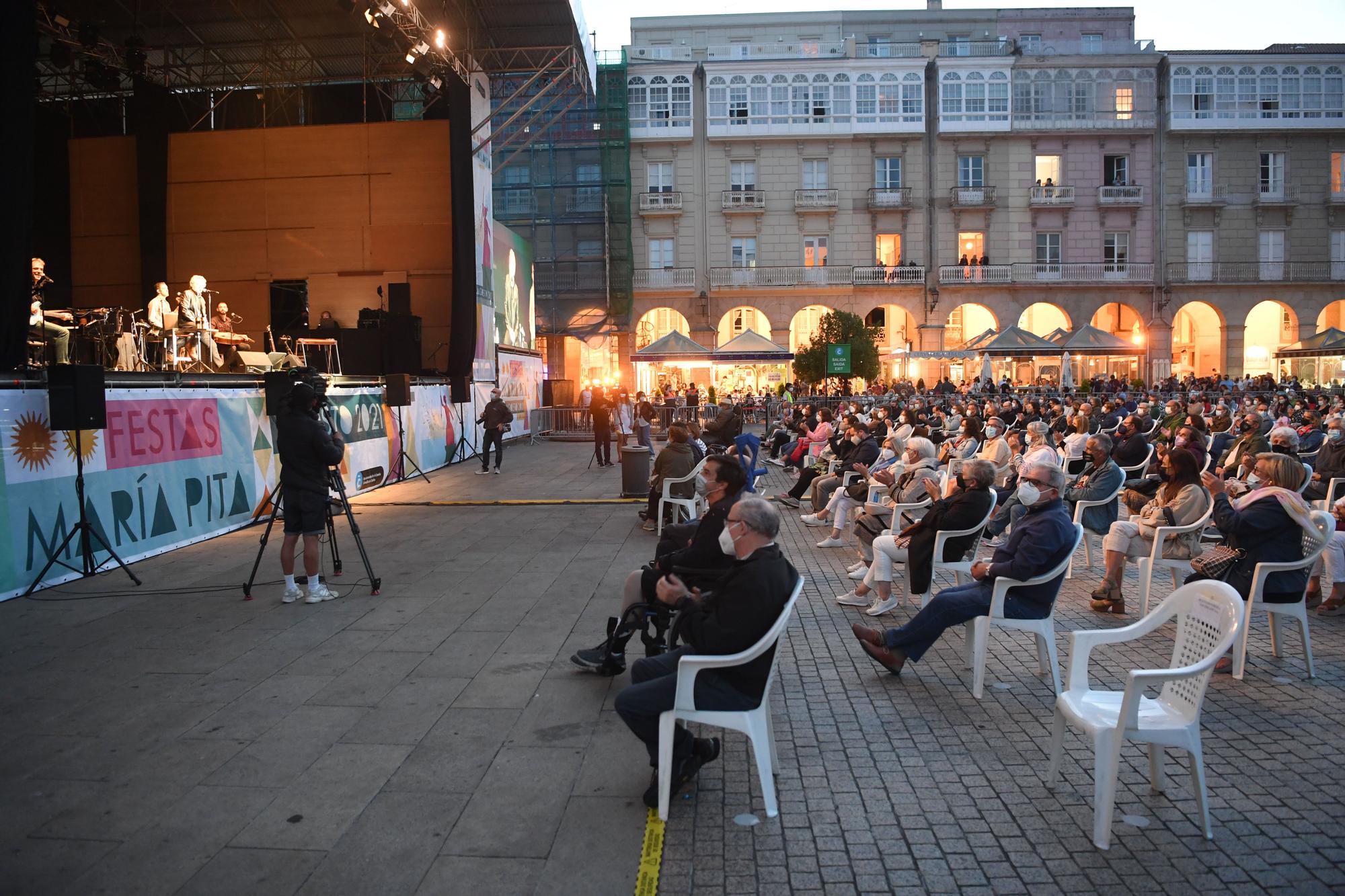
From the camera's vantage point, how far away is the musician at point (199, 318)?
15102 millimetres

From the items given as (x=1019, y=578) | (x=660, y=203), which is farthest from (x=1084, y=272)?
(x=1019, y=578)

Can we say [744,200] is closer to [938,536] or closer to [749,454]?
[749,454]

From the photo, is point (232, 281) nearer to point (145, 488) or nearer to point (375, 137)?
point (375, 137)

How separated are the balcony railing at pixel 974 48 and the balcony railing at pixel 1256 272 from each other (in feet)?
40.3

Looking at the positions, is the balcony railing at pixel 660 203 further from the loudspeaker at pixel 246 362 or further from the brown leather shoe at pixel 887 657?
the brown leather shoe at pixel 887 657

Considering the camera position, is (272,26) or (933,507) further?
(272,26)

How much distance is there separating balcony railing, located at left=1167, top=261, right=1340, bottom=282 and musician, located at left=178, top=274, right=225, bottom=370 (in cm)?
3501

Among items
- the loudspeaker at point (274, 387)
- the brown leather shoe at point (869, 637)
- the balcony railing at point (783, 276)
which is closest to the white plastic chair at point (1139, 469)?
the brown leather shoe at point (869, 637)

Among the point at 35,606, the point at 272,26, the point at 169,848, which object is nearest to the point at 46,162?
the point at 272,26

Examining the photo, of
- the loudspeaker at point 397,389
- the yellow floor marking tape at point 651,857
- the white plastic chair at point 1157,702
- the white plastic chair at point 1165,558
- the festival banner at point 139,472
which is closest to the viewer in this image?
the yellow floor marking tape at point 651,857

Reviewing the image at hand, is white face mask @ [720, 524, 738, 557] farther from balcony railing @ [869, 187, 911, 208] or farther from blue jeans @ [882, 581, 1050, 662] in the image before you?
balcony railing @ [869, 187, 911, 208]

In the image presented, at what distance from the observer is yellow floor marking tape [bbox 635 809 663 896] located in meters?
3.06

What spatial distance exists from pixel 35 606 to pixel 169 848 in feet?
15.9

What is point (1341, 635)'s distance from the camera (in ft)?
19.4
